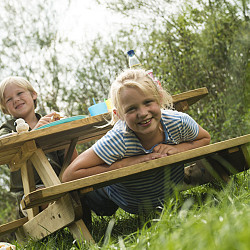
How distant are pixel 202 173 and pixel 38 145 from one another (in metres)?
1.24

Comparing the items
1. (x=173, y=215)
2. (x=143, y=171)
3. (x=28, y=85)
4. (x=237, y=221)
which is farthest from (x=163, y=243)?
(x=28, y=85)

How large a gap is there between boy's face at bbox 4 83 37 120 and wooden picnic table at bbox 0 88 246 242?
20.7 inches

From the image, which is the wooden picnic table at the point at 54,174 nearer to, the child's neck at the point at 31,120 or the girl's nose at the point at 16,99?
the child's neck at the point at 31,120

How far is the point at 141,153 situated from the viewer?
8.42 ft

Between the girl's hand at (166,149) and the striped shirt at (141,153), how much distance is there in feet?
0.15

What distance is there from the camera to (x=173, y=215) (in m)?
1.67

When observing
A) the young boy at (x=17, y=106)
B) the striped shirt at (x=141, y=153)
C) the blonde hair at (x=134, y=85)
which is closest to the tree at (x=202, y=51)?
the young boy at (x=17, y=106)

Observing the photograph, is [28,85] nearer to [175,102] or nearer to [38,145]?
[38,145]

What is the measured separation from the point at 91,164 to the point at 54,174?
1.42 ft

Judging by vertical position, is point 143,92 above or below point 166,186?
above

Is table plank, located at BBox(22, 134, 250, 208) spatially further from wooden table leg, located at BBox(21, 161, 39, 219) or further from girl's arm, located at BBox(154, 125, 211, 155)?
wooden table leg, located at BBox(21, 161, 39, 219)

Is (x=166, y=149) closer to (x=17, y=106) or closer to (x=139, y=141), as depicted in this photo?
(x=139, y=141)

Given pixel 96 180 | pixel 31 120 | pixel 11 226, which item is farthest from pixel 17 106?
pixel 96 180

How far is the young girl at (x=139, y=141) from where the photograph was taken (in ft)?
8.02
